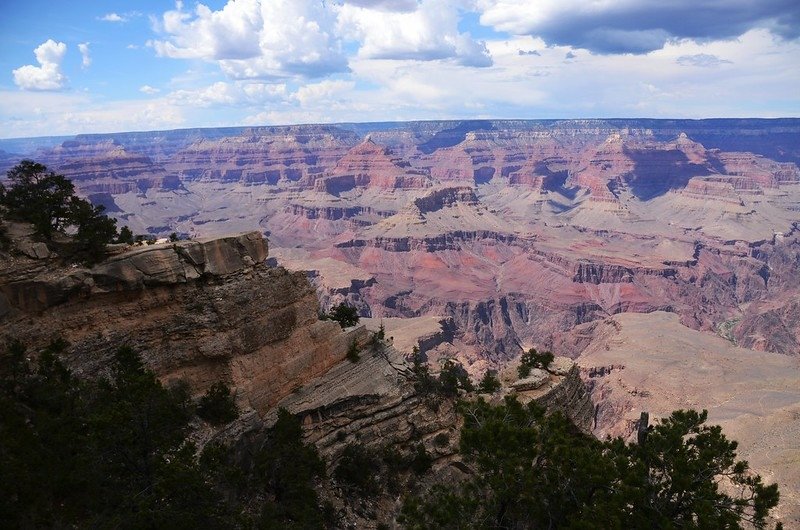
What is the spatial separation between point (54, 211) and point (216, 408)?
12.6 meters

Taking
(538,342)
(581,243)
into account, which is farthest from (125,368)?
(581,243)

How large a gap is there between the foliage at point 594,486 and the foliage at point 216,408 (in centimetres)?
1148

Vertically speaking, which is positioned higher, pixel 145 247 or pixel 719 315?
pixel 145 247

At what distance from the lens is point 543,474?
17.7 m

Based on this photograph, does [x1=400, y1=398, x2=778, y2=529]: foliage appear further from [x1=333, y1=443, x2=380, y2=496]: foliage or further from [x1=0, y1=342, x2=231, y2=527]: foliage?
[x1=333, y1=443, x2=380, y2=496]: foliage

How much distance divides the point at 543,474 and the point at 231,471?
11124 millimetres

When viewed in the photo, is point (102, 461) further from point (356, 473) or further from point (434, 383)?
point (434, 383)

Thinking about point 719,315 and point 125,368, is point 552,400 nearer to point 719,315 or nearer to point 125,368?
point 125,368

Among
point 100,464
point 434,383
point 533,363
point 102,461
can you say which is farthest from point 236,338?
point 533,363

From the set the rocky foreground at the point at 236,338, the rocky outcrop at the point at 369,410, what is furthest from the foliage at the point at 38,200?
the rocky outcrop at the point at 369,410

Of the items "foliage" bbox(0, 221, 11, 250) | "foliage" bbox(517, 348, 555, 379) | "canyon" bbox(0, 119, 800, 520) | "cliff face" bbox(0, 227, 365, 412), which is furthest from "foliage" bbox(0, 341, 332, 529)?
"foliage" bbox(517, 348, 555, 379)

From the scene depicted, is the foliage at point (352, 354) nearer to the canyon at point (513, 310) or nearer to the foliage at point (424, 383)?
the canyon at point (513, 310)

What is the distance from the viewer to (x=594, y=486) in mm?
16438

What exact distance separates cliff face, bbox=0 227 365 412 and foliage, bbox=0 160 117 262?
4.79ft
